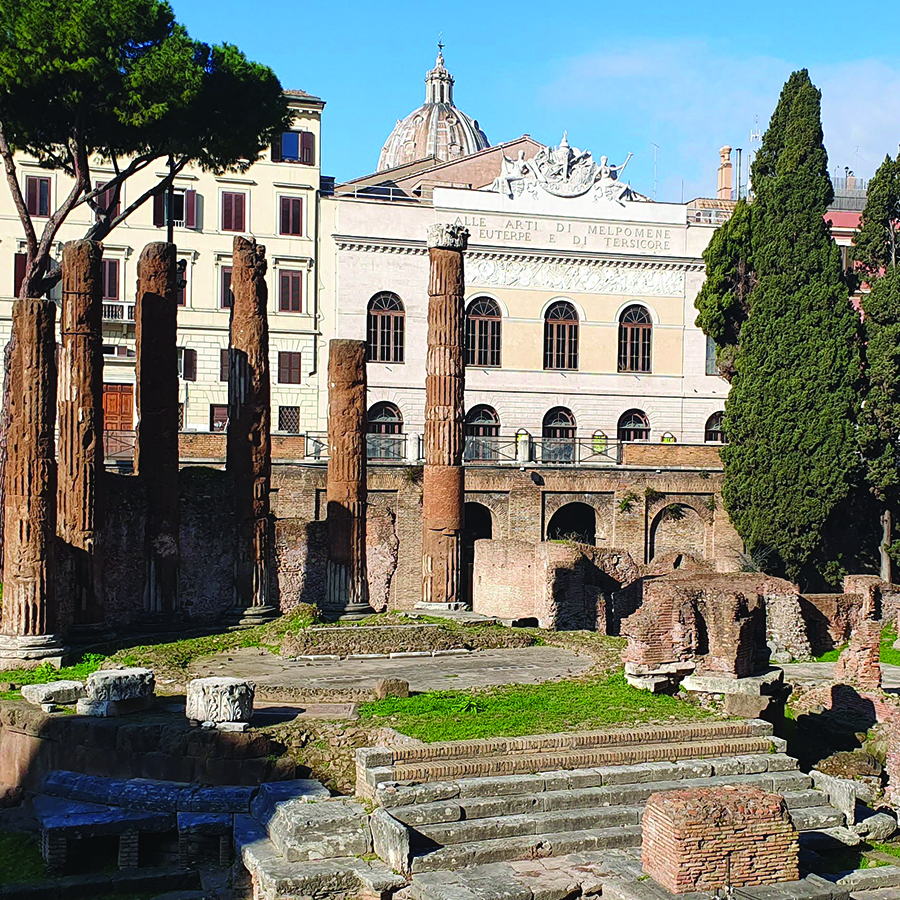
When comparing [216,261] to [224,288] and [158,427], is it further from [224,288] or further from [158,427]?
[158,427]

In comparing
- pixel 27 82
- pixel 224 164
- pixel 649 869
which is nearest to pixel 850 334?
pixel 224 164

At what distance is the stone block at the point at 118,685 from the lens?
1296 cm

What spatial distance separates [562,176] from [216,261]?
10642mm

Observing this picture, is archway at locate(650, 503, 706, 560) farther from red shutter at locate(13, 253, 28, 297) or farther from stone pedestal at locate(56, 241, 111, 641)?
red shutter at locate(13, 253, 28, 297)

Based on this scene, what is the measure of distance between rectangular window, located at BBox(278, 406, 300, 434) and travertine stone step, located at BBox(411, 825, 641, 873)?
24487 mm

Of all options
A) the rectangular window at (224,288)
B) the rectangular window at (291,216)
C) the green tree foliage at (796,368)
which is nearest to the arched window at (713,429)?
the green tree foliage at (796,368)

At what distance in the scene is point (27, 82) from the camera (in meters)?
18.9

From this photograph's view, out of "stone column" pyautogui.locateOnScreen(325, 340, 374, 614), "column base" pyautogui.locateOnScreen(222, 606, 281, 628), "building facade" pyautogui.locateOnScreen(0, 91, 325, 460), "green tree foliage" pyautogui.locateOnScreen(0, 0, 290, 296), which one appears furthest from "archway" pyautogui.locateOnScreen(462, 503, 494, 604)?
"green tree foliage" pyautogui.locateOnScreen(0, 0, 290, 296)

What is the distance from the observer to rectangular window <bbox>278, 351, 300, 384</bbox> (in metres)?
34.0

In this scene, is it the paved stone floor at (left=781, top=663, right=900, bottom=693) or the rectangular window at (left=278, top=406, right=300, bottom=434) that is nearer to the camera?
the paved stone floor at (left=781, top=663, right=900, bottom=693)

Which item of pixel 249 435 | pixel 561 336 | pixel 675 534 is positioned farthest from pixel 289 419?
pixel 249 435

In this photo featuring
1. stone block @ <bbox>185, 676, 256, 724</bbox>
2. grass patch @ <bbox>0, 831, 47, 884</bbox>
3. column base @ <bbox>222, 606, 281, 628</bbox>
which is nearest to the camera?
grass patch @ <bbox>0, 831, 47, 884</bbox>

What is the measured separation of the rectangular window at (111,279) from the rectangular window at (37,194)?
2021 mm

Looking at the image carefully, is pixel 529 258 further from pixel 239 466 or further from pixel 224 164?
pixel 239 466
